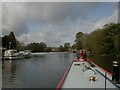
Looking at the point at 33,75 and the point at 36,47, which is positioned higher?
the point at 36,47

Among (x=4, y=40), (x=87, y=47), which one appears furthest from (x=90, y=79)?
(x=87, y=47)

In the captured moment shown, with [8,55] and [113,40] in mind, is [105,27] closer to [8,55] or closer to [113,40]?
[113,40]

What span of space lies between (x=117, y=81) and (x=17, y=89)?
11.5 meters

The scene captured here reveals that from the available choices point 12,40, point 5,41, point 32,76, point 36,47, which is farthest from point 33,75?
point 36,47

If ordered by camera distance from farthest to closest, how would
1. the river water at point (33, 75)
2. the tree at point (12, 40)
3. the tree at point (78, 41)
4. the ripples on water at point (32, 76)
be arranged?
the tree at point (78, 41)
the tree at point (12, 40)
the river water at point (33, 75)
the ripples on water at point (32, 76)

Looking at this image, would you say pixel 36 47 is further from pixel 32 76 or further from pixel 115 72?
pixel 115 72

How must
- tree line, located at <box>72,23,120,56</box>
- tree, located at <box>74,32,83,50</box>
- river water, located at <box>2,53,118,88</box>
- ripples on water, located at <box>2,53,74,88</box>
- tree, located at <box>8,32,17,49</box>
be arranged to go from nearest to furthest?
ripples on water, located at <box>2,53,74,88</box>
river water, located at <box>2,53,118,88</box>
tree line, located at <box>72,23,120,56</box>
tree, located at <box>8,32,17,49</box>
tree, located at <box>74,32,83,50</box>

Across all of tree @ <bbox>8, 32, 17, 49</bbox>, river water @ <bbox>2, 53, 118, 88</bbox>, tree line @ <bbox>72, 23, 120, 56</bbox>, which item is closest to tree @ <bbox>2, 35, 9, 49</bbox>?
tree @ <bbox>8, 32, 17, 49</bbox>

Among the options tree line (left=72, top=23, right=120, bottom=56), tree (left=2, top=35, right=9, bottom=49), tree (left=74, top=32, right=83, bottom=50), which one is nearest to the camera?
tree line (left=72, top=23, right=120, bottom=56)

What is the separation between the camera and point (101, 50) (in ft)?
335

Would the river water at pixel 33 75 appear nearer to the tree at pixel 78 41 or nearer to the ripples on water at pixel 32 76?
the ripples on water at pixel 32 76

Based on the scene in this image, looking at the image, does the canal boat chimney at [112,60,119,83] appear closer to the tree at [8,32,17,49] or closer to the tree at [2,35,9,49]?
the tree at [2,35,9,49]

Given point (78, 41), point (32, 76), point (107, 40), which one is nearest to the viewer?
point (32, 76)

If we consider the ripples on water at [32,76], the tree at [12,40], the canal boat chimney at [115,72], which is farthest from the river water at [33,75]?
the tree at [12,40]
